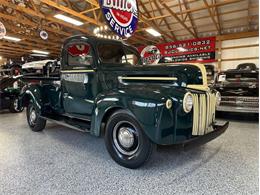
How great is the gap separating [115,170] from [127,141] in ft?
1.20

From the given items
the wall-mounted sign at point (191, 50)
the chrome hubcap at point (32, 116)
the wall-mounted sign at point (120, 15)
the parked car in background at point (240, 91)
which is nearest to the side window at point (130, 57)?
the wall-mounted sign at point (120, 15)

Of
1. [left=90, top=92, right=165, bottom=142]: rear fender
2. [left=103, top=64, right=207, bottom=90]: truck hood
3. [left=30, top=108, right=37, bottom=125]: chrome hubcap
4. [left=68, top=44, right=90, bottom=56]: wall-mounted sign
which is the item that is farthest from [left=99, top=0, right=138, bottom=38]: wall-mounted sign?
[left=30, top=108, right=37, bottom=125]: chrome hubcap

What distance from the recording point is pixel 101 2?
3104mm

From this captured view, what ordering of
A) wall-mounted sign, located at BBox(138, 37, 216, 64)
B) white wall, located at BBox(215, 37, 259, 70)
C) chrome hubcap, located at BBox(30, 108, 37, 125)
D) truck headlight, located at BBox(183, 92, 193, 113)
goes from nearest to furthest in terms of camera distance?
truck headlight, located at BBox(183, 92, 193, 113), chrome hubcap, located at BBox(30, 108, 37, 125), white wall, located at BBox(215, 37, 259, 70), wall-mounted sign, located at BBox(138, 37, 216, 64)

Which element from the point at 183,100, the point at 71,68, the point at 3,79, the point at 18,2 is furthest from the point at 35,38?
the point at 183,100

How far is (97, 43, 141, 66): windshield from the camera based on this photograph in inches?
126

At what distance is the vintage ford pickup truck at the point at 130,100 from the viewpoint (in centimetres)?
218

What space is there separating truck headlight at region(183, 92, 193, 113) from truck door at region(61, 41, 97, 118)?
1.47 m

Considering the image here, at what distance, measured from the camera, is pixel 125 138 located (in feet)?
8.06

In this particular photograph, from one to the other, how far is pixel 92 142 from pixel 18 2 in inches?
280

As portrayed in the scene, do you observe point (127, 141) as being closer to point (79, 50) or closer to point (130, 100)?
point (130, 100)

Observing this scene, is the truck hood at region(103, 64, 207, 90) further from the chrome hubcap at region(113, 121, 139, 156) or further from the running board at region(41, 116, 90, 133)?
the running board at region(41, 116, 90, 133)

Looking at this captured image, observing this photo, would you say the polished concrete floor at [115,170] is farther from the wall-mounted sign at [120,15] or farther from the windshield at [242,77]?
the windshield at [242,77]

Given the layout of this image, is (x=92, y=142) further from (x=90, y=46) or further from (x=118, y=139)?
(x=90, y=46)
